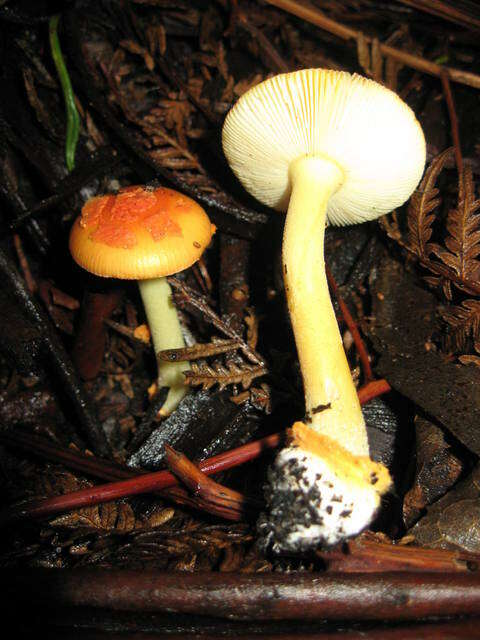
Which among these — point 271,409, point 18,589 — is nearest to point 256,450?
point 271,409

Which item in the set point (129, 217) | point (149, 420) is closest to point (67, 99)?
point (129, 217)

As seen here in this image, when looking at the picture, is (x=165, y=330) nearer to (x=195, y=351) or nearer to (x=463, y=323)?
(x=195, y=351)

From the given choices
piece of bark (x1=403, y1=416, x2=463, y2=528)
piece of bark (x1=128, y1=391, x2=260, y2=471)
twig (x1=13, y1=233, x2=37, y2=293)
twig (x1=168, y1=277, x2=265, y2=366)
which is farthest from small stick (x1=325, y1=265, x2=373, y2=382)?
twig (x1=13, y1=233, x2=37, y2=293)

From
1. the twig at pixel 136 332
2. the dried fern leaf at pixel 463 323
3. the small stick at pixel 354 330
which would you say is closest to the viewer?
the dried fern leaf at pixel 463 323

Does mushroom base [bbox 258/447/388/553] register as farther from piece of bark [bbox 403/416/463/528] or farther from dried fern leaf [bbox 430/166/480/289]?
dried fern leaf [bbox 430/166/480/289]

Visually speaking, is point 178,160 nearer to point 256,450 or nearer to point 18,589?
point 256,450

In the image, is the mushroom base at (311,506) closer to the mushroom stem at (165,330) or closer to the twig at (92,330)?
the mushroom stem at (165,330)

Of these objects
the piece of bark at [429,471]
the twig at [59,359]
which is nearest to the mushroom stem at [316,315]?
the piece of bark at [429,471]
